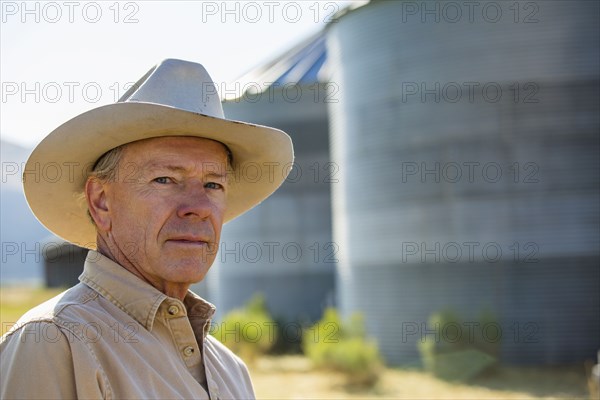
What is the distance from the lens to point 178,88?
2.38 metres

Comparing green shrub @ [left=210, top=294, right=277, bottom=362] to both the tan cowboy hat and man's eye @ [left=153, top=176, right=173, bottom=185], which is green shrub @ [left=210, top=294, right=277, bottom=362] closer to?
the tan cowboy hat

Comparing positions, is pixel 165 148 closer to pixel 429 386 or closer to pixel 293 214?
pixel 429 386

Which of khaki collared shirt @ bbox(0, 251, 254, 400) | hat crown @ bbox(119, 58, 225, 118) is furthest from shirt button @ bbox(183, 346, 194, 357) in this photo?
hat crown @ bbox(119, 58, 225, 118)

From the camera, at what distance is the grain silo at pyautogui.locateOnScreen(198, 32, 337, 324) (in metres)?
17.2

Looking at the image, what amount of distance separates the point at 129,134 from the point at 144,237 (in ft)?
1.05

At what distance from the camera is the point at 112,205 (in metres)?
2.31

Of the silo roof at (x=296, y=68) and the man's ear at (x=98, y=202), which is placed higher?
the silo roof at (x=296, y=68)

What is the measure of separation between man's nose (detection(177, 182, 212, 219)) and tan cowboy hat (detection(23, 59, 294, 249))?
→ 0.60ft

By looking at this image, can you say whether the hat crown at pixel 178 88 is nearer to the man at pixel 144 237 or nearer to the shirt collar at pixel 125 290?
the man at pixel 144 237

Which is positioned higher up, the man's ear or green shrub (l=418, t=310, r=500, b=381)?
the man's ear

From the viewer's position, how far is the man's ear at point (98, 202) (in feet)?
7.59

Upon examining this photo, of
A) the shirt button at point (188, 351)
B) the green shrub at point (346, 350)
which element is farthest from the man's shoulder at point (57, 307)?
the green shrub at point (346, 350)

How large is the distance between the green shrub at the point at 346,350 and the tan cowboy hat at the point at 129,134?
9401mm

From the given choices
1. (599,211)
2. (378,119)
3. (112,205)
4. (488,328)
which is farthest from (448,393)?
(112,205)
